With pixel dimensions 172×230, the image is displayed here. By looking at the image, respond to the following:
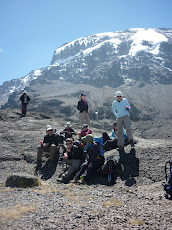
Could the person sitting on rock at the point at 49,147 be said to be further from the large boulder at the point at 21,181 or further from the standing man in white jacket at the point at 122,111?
the standing man in white jacket at the point at 122,111

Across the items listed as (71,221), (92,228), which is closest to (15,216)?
(71,221)

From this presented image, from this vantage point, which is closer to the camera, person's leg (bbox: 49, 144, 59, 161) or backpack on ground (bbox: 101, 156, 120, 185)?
backpack on ground (bbox: 101, 156, 120, 185)

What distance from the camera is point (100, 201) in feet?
25.2

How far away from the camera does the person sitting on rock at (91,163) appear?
10539 millimetres

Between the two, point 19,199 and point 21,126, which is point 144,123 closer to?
point 21,126

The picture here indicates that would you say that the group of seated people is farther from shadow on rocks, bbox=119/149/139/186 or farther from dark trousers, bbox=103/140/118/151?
shadow on rocks, bbox=119/149/139/186

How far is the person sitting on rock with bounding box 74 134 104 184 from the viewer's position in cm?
1054

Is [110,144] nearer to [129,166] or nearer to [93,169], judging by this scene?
[129,166]

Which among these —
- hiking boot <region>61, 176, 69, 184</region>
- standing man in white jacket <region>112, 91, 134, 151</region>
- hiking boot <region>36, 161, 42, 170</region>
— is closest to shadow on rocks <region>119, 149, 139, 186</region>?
standing man in white jacket <region>112, 91, 134, 151</region>

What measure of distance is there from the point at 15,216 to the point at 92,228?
2.23 m

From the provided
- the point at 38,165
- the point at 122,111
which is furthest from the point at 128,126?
the point at 38,165

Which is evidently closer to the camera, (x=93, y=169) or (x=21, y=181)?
(x=21, y=181)

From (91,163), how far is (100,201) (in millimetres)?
3079

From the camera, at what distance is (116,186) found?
32.2ft
